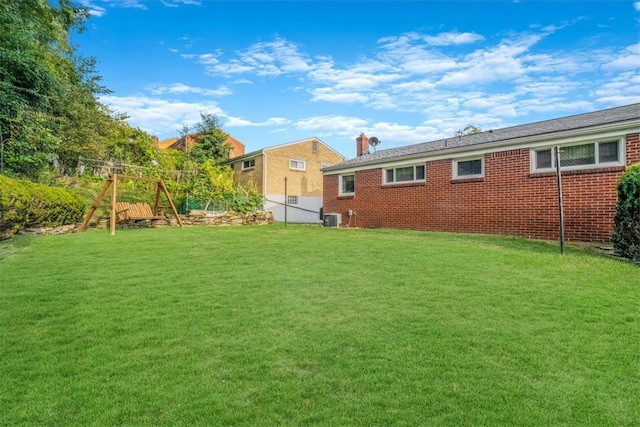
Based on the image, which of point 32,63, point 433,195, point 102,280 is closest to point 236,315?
point 102,280

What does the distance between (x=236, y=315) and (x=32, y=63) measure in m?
13.3

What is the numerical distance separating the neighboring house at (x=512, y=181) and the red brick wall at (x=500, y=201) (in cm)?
2

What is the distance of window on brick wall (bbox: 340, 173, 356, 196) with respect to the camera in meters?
16.9

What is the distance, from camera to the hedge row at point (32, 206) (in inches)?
333

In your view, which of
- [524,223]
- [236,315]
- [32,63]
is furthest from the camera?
[32,63]

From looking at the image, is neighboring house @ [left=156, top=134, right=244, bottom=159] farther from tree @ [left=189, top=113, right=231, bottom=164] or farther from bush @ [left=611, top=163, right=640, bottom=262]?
bush @ [left=611, top=163, right=640, bottom=262]

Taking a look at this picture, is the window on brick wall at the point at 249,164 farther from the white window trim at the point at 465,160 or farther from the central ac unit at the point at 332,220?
the white window trim at the point at 465,160

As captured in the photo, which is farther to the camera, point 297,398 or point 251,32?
point 251,32

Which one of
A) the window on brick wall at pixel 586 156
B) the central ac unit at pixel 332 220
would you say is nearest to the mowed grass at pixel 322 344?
the window on brick wall at pixel 586 156

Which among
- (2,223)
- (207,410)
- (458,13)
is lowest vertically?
(207,410)

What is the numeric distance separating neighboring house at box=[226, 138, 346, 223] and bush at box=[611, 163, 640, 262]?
18.9 m

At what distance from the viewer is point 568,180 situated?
1008 cm

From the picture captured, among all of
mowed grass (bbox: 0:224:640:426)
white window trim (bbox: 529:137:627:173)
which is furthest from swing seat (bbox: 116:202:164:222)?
white window trim (bbox: 529:137:627:173)

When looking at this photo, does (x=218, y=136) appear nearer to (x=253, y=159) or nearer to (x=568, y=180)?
(x=253, y=159)
